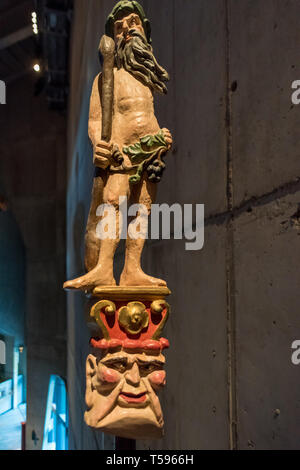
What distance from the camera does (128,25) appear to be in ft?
5.44

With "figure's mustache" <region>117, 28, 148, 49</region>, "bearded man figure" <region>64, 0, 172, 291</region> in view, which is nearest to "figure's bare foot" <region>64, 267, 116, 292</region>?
"bearded man figure" <region>64, 0, 172, 291</region>

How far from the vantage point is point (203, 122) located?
2055mm

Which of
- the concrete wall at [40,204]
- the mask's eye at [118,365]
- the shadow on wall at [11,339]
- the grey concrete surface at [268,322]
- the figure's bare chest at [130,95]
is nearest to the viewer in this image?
the grey concrete surface at [268,322]

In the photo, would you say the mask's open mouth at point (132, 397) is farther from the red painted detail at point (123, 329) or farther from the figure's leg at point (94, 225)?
the figure's leg at point (94, 225)

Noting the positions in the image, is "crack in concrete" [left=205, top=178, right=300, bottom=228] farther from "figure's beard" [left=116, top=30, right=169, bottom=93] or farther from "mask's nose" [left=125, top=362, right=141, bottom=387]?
"mask's nose" [left=125, top=362, right=141, bottom=387]

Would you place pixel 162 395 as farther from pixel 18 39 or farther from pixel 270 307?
pixel 18 39

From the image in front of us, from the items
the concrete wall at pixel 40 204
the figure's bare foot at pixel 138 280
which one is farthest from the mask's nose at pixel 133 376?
the concrete wall at pixel 40 204

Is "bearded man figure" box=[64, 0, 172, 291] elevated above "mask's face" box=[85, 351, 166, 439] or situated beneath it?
elevated above

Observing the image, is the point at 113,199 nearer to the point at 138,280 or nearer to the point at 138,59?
the point at 138,280

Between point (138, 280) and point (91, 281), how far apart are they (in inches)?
7.6

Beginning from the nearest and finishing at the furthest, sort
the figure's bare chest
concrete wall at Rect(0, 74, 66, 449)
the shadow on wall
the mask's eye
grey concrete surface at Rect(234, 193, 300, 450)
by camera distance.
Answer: grey concrete surface at Rect(234, 193, 300, 450) < the mask's eye < the figure's bare chest < the shadow on wall < concrete wall at Rect(0, 74, 66, 449)

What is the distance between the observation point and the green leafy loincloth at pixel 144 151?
60.4 inches

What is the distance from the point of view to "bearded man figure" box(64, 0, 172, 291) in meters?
1.53
